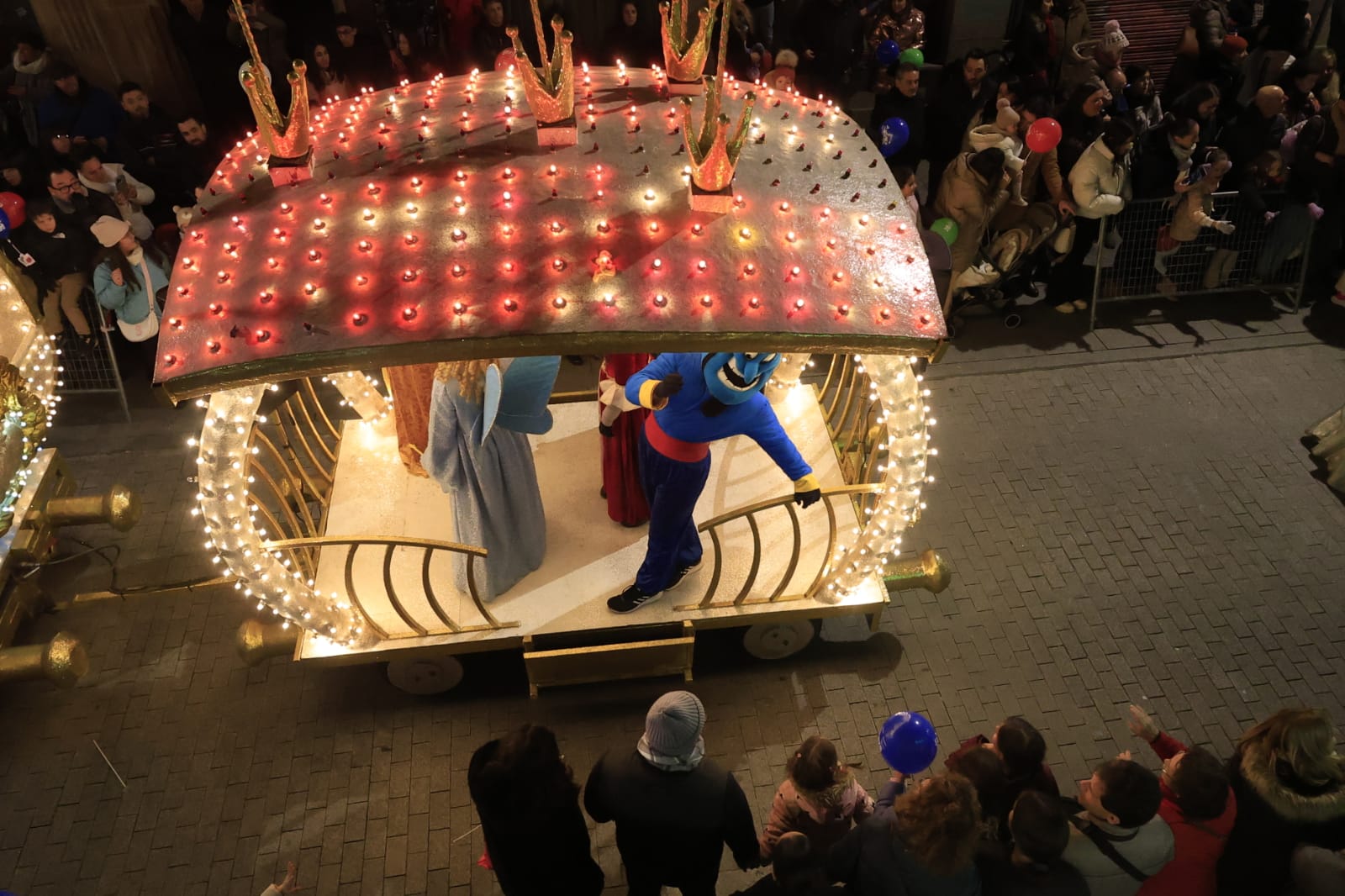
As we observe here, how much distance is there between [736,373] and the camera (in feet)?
14.1

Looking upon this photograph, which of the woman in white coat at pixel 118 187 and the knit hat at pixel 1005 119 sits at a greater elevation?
the knit hat at pixel 1005 119

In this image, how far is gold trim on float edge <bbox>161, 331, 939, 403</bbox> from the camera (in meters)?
3.76

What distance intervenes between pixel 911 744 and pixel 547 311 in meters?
2.23

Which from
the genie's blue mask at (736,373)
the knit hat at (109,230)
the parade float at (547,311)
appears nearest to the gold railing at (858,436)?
the parade float at (547,311)

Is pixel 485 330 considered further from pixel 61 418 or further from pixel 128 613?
Answer: pixel 61 418

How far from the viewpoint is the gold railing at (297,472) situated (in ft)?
16.9

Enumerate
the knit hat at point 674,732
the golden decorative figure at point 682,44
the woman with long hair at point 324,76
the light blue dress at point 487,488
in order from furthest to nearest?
1. the woman with long hair at point 324,76
2. the light blue dress at point 487,488
3. the golden decorative figure at point 682,44
4. the knit hat at point 674,732

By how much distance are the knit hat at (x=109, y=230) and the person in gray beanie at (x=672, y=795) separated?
4.93 m

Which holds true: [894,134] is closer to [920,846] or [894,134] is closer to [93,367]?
[920,846]

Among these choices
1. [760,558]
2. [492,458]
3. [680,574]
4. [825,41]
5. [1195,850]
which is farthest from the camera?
[825,41]

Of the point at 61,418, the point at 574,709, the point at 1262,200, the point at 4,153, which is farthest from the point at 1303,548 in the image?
the point at 4,153

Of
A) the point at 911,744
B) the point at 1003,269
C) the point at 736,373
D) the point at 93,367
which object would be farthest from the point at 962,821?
the point at 93,367

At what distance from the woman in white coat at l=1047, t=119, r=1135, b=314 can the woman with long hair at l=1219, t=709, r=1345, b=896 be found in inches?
182

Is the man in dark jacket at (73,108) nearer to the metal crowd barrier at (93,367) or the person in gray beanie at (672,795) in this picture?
the metal crowd barrier at (93,367)
